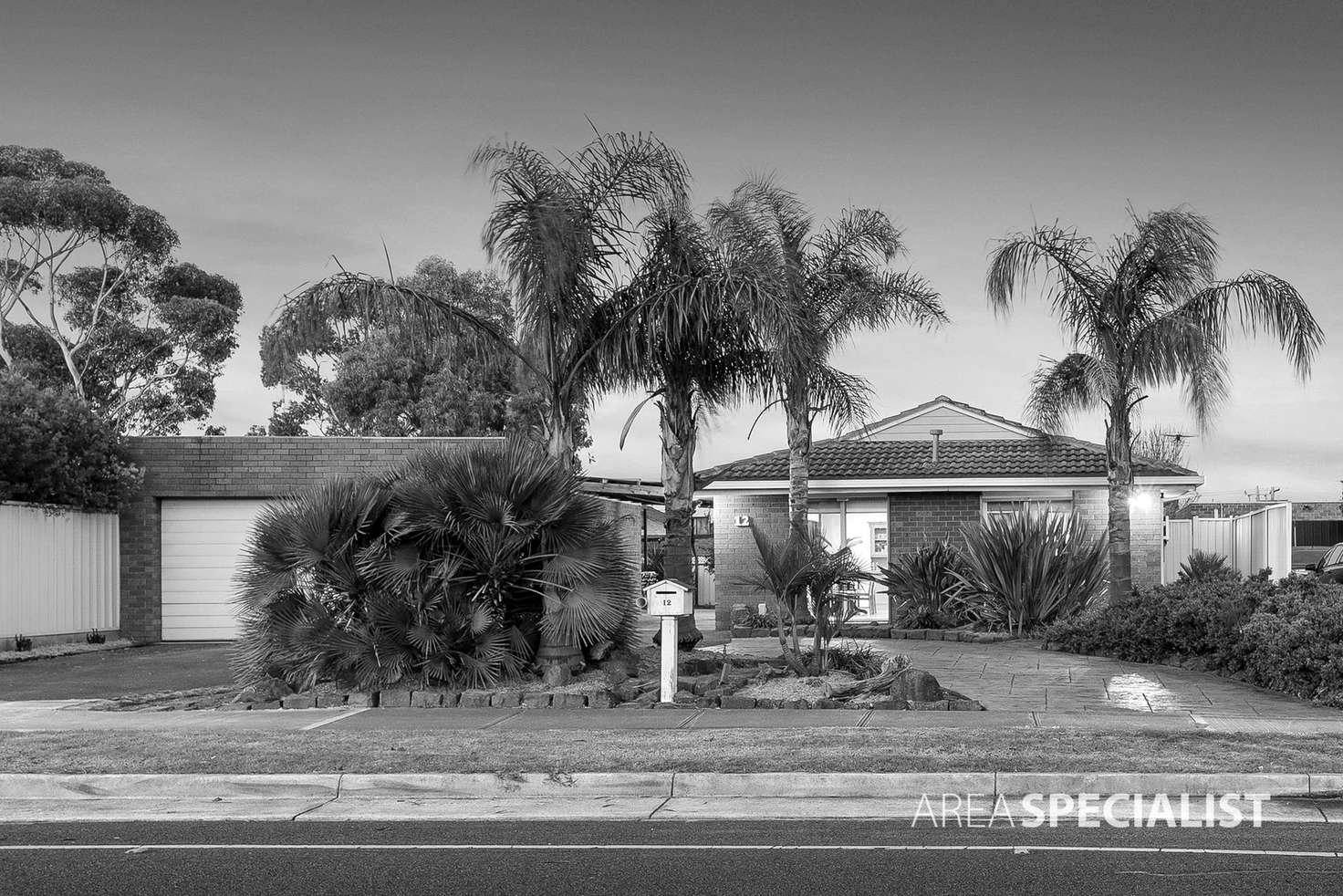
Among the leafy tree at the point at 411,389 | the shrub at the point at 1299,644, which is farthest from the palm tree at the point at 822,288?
the leafy tree at the point at 411,389

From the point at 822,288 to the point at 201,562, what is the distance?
10.9 metres

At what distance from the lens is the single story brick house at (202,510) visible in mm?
22062

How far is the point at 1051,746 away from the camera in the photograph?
31.6ft

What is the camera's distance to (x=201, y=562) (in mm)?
22328

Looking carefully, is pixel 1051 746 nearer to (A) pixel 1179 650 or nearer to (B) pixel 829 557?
(B) pixel 829 557

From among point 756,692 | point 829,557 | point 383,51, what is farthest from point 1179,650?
point 383,51

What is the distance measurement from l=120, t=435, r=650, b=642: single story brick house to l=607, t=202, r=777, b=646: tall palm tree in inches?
253

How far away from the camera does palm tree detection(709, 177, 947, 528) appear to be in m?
17.3

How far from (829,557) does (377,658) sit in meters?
4.63

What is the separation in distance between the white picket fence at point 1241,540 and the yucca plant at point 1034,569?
4.26 m

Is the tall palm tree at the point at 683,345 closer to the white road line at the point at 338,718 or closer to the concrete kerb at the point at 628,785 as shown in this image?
the white road line at the point at 338,718

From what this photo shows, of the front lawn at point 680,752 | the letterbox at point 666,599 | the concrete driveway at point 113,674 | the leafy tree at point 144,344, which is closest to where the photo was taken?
the front lawn at point 680,752

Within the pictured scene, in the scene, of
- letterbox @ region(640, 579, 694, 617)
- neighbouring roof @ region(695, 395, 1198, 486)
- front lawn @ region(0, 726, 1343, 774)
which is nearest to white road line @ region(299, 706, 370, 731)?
front lawn @ region(0, 726, 1343, 774)

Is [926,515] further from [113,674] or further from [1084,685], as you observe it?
[113,674]
